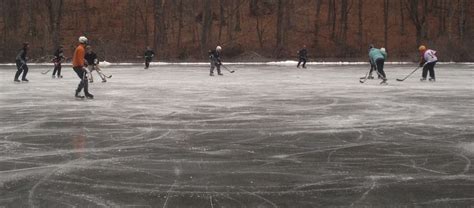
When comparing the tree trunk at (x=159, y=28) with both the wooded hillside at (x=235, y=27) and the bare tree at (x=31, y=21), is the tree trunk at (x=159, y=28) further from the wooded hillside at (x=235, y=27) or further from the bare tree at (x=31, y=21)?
the bare tree at (x=31, y=21)

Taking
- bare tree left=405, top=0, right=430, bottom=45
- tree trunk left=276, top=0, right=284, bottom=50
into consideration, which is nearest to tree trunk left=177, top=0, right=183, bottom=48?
tree trunk left=276, top=0, right=284, bottom=50

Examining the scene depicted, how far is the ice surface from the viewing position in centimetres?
482

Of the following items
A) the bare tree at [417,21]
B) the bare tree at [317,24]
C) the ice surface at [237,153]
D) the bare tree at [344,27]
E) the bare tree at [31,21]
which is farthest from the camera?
the bare tree at [31,21]

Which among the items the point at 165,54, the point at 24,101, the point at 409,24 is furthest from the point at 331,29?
the point at 24,101

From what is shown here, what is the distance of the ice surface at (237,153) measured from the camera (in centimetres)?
482

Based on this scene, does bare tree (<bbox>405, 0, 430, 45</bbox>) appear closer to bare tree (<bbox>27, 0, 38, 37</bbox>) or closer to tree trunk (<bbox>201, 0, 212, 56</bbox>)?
tree trunk (<bbox>201, 0, 212, 56</bbox>)

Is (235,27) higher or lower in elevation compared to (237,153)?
higher

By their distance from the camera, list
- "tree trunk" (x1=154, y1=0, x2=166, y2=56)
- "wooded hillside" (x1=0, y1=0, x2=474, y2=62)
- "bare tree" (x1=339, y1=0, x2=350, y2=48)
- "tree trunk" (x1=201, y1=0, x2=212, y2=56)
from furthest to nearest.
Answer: "bare tree" (x1=339, y1=0, x2=350, y2=48) → "tree trunk" (x1=201, y1=0, x2=212, y2=56) → "wooded hillside" (x1=0, y1=0, x2=474, y2=62) → "tree trunk" (x1=154, y1=0, x2=166, y2=56)

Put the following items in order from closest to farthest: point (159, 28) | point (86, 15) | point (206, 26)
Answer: point (159, 28)
point (206, 26)
point (86, 15)

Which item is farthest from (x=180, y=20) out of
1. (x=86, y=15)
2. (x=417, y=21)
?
(x=417, y=21)

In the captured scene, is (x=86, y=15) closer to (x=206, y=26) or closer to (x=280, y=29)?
(x=206, y=26)

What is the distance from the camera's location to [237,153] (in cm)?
673

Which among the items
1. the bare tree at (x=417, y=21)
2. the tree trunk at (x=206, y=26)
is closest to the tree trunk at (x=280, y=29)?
the tree trunk at (x=206, y=26)

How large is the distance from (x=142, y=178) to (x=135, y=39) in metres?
50.0
